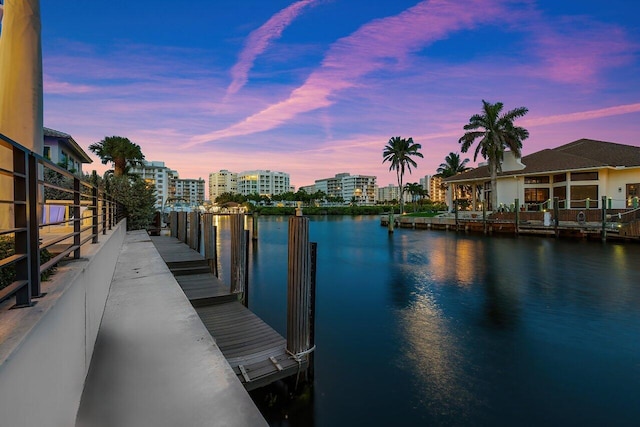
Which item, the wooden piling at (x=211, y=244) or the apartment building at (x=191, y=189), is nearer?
the wooden piling at (x=211, y=244)

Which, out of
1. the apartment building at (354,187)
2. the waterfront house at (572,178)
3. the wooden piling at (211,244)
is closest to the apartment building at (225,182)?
the apartment building at (354,187)

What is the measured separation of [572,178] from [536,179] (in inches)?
146

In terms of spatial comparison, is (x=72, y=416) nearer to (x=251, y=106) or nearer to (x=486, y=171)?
(x=251, y=106)

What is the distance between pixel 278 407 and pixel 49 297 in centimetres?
424

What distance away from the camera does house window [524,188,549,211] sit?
36719 millimetres

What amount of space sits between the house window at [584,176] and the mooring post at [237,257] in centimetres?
3726

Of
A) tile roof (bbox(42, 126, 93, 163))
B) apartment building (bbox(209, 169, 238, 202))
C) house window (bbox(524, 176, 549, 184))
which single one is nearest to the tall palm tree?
house window (bbox(524, 176, 549, 184))

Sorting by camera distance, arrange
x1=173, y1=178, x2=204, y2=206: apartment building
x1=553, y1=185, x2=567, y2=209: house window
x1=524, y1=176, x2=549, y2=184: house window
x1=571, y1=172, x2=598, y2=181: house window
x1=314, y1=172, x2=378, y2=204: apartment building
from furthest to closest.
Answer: x1=314, y1=172, x2=378, y2=204: apartment building < x1=173, y1=178, x2=204, y2=206: apartment building < x1=524, y1=176, x2=549, y2=184: house window < x1=553, y1=185, x2=567, y2=209: house window < x1=571, y1=172, x2=598, y2=181: house window

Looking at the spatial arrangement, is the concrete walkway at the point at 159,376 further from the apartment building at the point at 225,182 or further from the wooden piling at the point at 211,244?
the apartment building at the point at 225,182

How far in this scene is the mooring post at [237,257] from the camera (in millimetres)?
8969

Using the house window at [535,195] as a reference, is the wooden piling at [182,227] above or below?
below

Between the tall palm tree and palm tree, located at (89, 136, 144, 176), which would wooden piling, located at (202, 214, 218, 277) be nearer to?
palm tree, located at (89, 136, 144, 176)

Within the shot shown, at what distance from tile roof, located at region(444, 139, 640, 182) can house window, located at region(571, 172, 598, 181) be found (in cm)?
126

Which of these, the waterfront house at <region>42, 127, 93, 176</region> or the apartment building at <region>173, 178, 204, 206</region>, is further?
Result: the apartment building at <region>173, 178, 204, 206</region>
